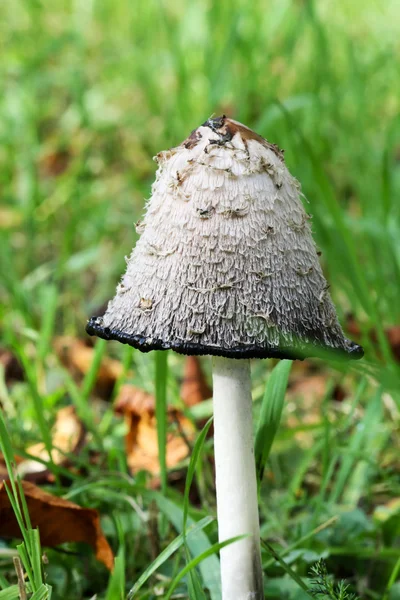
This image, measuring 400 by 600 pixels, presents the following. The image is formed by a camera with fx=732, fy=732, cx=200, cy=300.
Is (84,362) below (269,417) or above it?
above

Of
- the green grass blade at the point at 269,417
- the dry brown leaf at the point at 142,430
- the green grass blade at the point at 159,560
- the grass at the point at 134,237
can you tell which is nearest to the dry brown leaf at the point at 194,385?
the grass at the point at 134,237

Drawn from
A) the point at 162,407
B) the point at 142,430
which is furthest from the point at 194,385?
the point at 162,407

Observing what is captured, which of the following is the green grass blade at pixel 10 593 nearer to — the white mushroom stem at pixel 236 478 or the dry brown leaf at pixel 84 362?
the white mushroom stem at pixel 236 478

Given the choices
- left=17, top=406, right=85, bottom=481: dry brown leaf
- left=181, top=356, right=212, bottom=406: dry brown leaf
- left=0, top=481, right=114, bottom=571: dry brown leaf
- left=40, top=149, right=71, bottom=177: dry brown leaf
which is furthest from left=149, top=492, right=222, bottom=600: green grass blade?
left=40, top=149, right=71, bottom=177: dry brown leaf

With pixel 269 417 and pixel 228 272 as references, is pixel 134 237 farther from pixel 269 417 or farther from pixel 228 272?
pixel 228 272

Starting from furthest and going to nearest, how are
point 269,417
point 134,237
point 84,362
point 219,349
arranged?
point 134,237
point 84,362
point 269,417
point 219,349

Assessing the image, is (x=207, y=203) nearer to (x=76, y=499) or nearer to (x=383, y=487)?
(x=76, y=499)
